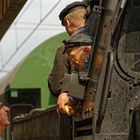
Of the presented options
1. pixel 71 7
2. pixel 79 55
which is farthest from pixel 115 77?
pixel 71 7

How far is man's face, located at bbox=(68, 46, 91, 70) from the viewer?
415cm

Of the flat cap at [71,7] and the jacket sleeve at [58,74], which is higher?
the flat cap at [71,7]

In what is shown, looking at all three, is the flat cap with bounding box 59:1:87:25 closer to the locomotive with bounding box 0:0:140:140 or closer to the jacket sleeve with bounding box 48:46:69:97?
the jacket sleeve with bounding box 48:46:69:97

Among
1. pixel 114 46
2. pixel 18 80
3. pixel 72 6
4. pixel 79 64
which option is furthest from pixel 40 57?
pixel 114 46

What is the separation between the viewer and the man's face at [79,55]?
415cm

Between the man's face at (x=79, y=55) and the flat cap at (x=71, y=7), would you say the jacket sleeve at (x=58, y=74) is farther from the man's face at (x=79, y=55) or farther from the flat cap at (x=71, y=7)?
the man's face at (x=79, y=55)

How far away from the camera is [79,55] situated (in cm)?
418

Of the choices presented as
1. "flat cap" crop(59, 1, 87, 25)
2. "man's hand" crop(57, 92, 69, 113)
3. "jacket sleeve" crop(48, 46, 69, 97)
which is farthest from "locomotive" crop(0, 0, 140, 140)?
"jacket sleeve" crop(48, 46, 69, 97)

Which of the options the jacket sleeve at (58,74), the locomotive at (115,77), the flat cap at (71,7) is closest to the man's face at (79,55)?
the locomotive at (115,77)

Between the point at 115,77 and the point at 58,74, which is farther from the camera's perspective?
the point at 58,74

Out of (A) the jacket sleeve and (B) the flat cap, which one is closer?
(B) the flat cap

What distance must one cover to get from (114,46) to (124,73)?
0.56 ft

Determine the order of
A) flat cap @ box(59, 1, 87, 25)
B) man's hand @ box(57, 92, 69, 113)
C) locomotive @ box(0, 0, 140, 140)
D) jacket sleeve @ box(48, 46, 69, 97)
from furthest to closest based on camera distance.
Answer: jacket sleeve @ box(48, 46, 69, 97) → flat cap @ box(59, 1, 87, 25) → man's hand @ box(57, 92, 69, 113) → locomotive @ box(0, 0, 140, 140)

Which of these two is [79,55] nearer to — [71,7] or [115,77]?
[115,77]
